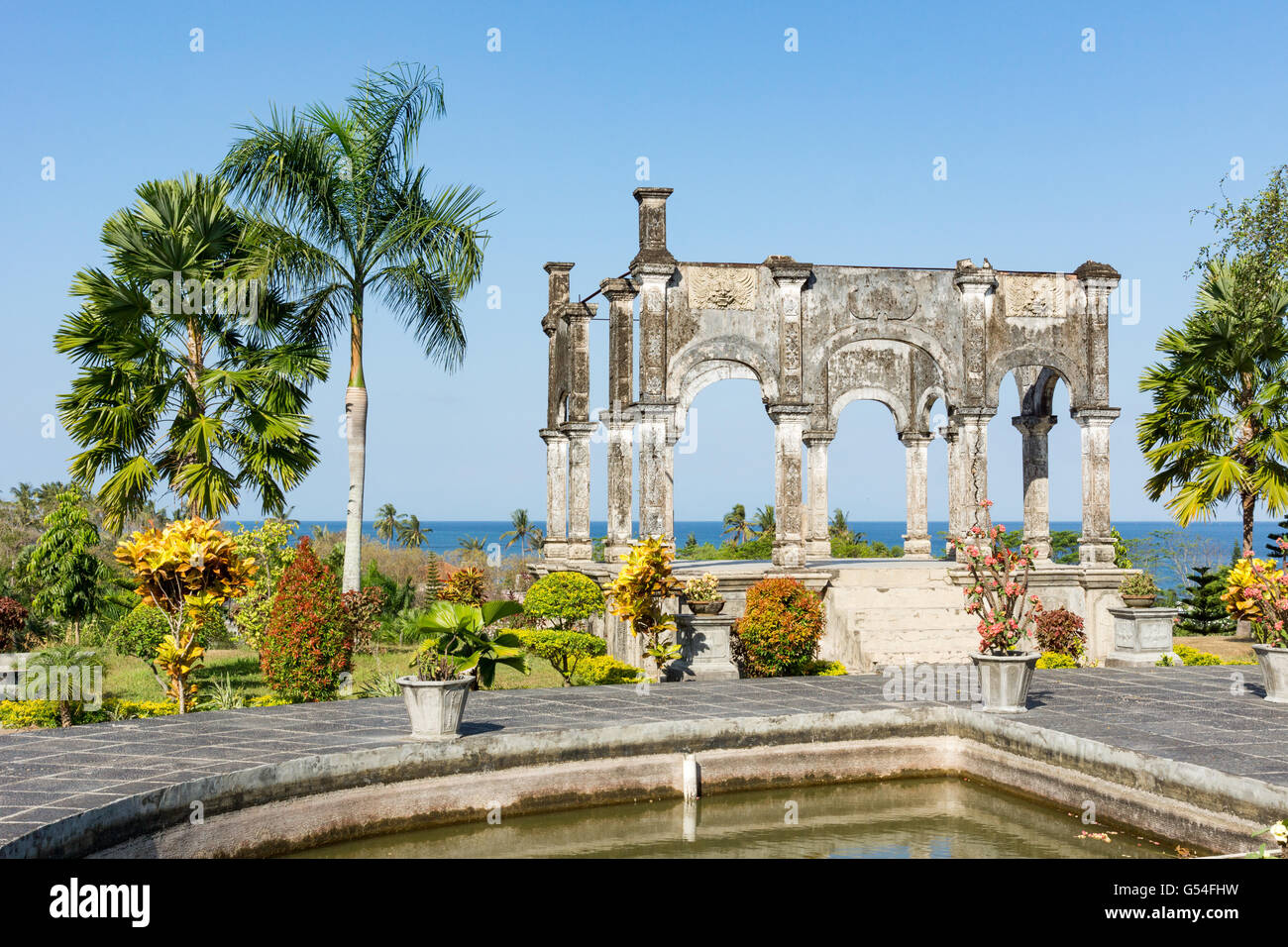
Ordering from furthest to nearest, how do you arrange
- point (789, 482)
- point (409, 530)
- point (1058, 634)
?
1. point (409, 530)
2. point (789, 482)
3. point (1058, 634)

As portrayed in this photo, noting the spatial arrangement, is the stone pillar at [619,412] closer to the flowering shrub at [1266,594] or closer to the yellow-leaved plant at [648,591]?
the yellow-leaved plant at [648,591]

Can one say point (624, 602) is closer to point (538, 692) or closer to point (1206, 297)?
point (538, 692)

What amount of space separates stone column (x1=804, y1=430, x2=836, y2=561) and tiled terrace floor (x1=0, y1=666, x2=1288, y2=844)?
10460 mm

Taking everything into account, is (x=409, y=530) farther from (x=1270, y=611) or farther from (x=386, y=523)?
(x=1270, y=611)

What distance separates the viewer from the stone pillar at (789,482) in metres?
18.6

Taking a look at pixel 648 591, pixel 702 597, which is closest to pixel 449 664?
pixel 648 591

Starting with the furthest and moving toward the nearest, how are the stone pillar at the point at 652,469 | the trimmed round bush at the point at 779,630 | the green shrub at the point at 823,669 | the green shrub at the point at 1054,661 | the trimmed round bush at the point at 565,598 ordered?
1. the trimmed round bush at the point at 565,598
2. the stone pillar at the point at 652,469
3. the green shrub at the point at 1054,661
4. the green shrub at the point at 823,669
5. the trimmed round bush at the point at 779,630

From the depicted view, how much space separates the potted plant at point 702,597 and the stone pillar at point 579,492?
22.6 ft

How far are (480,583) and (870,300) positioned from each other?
30.9 feet

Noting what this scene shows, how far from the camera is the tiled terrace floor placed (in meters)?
8.78

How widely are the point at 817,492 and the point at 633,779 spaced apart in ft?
52.2

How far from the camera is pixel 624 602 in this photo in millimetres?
15328

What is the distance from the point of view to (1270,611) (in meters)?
12.7

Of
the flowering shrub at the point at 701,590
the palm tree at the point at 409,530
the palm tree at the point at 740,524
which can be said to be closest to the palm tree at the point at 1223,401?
the flowering shrub at the point at 701,590
